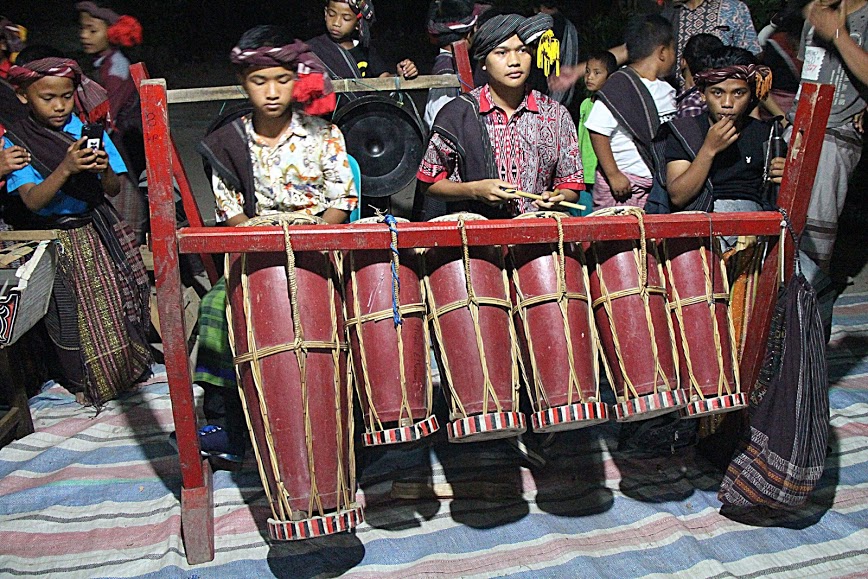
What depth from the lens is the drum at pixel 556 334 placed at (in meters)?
2.23

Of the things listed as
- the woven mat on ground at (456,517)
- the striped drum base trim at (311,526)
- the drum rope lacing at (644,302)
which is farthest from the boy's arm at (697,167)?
the striped drum base trim at (311,526)

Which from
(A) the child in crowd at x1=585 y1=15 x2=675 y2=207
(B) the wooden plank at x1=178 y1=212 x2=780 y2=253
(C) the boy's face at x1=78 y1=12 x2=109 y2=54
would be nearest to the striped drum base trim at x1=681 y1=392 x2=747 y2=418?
(B) the wooden plank at x1=178 y1=212 x2=780 y2=253

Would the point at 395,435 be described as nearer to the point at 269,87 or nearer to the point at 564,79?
the point at 269,87

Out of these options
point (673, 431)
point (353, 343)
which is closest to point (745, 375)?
point (673, 431)

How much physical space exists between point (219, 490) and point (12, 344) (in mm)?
1061

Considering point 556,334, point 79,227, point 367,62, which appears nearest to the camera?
point 556,334

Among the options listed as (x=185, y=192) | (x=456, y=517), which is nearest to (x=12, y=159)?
(x=185, y=192)

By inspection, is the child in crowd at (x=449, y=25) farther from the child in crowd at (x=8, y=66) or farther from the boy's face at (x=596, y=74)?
the child in crowd at (x=8, y=66)

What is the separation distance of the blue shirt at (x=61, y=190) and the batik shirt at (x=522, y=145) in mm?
1569

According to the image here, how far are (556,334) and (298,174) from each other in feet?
3.75

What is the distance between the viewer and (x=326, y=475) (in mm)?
2188

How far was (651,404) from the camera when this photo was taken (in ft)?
7.39

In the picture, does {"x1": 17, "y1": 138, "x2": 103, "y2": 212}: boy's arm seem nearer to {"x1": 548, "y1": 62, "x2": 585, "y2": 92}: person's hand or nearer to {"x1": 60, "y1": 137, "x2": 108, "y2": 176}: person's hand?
{"x1": 60, "y1": 137, "x2": 108, "y2": 176}: person's hand

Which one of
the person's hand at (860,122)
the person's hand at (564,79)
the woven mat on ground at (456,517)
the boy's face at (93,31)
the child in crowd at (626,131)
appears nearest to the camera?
the woven mat on ground at (456,517)
